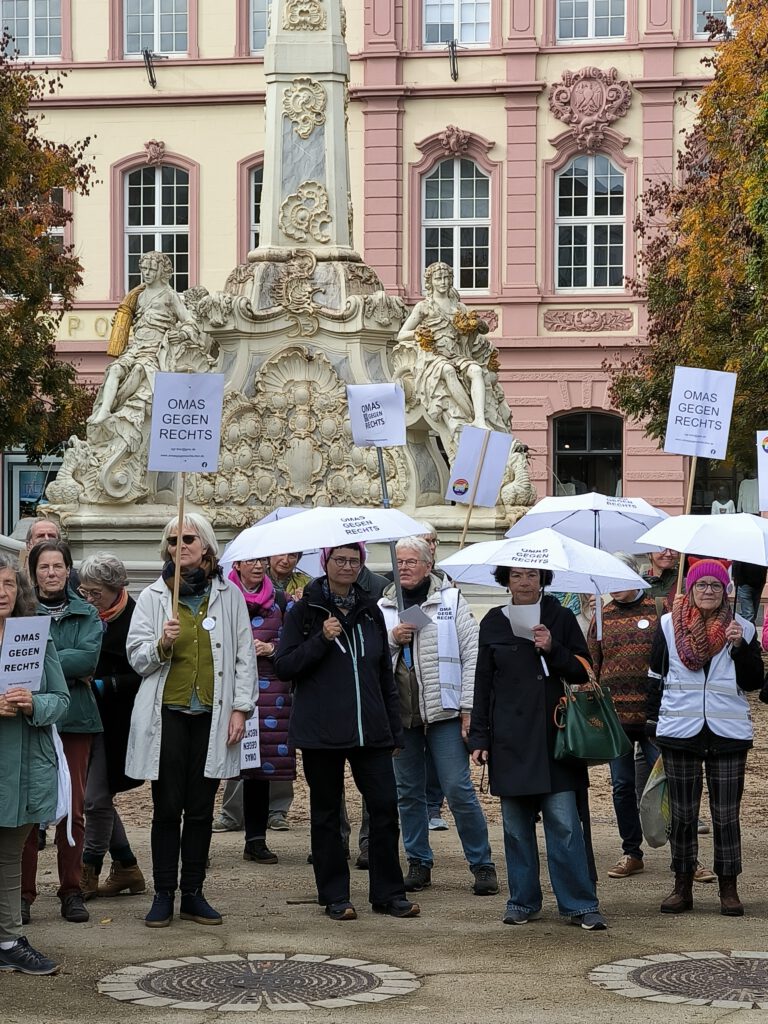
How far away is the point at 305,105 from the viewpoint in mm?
21703

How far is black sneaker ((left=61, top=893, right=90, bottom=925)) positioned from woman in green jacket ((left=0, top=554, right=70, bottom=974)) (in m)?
0.96

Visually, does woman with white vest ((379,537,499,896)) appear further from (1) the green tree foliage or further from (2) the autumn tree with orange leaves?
(1) the green tree foliage

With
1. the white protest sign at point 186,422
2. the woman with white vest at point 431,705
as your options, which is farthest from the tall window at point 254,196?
the woman with white vest at point 431,705

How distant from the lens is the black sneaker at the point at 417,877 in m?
10.1

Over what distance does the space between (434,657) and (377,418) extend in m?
2.32

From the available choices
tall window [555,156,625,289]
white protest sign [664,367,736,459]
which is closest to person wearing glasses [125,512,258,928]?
white protest sign [664,367,736,459]

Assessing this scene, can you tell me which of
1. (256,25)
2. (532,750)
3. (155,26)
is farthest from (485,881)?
(155,26)

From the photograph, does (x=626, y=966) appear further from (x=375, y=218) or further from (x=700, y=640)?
(x=375, y=218)

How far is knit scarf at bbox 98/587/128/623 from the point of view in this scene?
9.83 metres

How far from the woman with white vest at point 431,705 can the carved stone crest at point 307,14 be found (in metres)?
12.5

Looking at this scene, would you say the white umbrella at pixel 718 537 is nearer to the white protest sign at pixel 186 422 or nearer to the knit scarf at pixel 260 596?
the white protest sign at pixel 186 422

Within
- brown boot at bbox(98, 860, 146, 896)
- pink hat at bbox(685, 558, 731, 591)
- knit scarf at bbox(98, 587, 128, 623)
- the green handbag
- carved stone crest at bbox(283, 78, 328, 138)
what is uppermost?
carved stone crest at bbox(283, 78, 328, 138)

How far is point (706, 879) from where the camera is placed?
10.6m

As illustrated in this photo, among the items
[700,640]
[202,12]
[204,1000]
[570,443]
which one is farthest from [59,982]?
[202,12]
